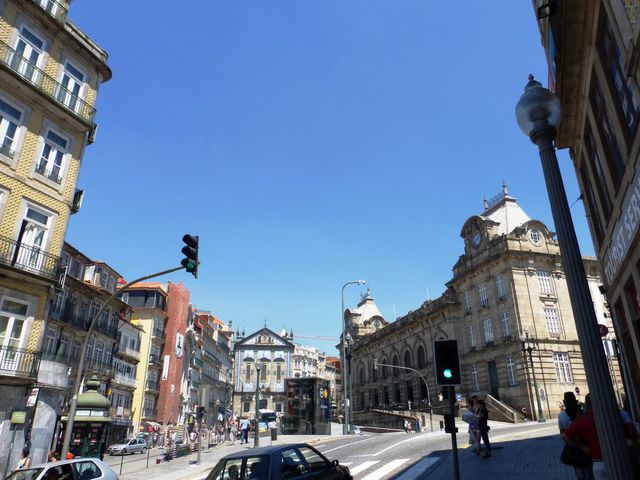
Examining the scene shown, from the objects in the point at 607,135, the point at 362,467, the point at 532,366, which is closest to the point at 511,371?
the point at 532,366

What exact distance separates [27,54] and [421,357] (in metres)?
51.8

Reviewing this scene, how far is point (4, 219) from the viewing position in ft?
50.2

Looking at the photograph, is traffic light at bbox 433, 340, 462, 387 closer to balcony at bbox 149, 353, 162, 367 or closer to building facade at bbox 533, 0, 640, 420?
building facade at bbox 533, 0, 640, 420

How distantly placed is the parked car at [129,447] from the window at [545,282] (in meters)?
36.8

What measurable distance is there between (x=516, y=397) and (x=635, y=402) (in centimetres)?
2821

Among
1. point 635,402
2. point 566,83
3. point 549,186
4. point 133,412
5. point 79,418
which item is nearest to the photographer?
point 549,186

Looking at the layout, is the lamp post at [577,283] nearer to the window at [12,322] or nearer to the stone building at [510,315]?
the window at [12,322]

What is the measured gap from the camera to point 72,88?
62.5 ft

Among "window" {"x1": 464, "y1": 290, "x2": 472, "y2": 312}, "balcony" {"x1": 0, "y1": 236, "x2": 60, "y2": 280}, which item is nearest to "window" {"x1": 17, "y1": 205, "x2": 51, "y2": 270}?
"balcony" {"x1": 0, "y1": 236, "x2": 60, "y2": 280}

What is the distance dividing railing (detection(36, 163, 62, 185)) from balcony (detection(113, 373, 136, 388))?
25028mm

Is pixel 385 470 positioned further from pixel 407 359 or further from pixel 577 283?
pixel 407 359

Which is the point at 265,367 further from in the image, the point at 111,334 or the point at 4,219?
the point at 4,219

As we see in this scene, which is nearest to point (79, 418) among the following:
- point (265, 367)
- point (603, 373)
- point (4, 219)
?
point (4, 219)

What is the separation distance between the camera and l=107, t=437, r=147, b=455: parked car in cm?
3067
